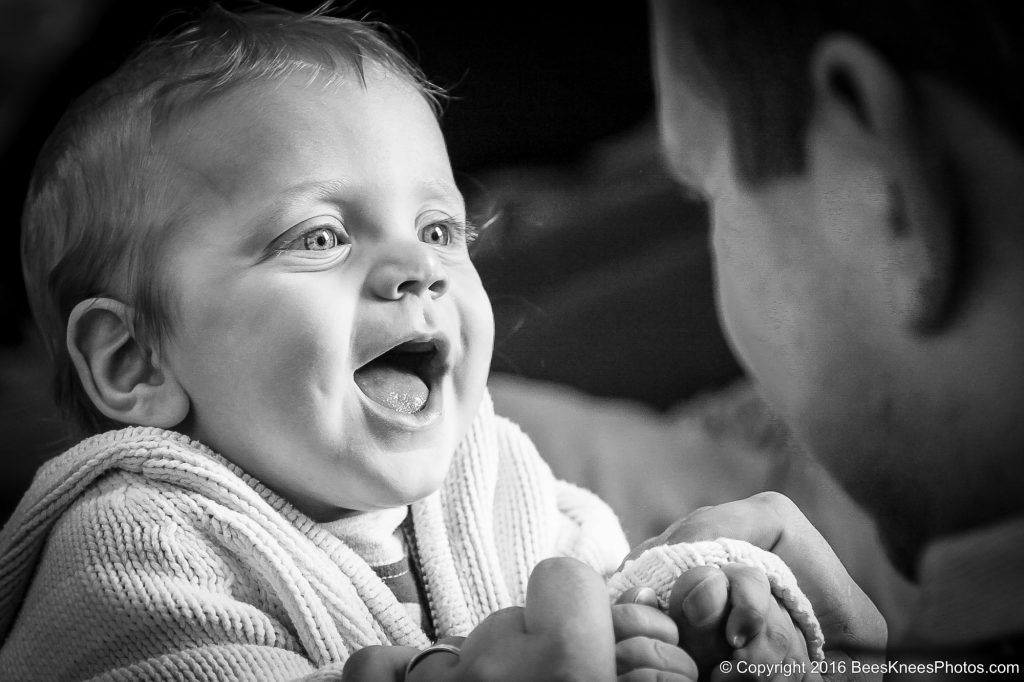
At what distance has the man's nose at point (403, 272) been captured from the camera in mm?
639

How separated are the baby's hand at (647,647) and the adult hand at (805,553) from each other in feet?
0.40

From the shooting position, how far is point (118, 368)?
707 mm

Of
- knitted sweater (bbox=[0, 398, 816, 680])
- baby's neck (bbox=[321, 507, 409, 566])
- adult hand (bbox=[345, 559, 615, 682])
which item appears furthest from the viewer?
baby's neck (bbox=[321, 507, 409, 566])

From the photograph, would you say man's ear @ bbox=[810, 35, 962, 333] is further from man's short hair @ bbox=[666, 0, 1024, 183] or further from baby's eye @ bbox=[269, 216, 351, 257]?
baby's eye @ bbox=[269, 216, 351, 257]

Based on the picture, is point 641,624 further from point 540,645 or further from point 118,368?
point 118,368

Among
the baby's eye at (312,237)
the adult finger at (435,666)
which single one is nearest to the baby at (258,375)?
the baby's eye at (312,237)

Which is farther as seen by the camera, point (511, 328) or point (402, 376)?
point (511, 328)

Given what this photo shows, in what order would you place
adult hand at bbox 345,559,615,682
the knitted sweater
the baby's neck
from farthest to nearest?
the baby's neck → the knitted sweater → adult hand at bbox 345,559,615,682

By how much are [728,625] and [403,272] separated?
10.8 inches

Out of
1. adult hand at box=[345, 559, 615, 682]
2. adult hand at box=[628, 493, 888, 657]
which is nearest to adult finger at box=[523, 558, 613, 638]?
adult hand at box=[345, 559, 615, 682]

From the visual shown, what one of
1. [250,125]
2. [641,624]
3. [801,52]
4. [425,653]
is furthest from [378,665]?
[801,52]

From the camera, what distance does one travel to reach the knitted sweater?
0.58m

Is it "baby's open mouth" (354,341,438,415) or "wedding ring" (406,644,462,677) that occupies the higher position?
"baby's open mouth" (354,341,438,415)

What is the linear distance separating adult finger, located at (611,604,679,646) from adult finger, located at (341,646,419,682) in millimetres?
103
